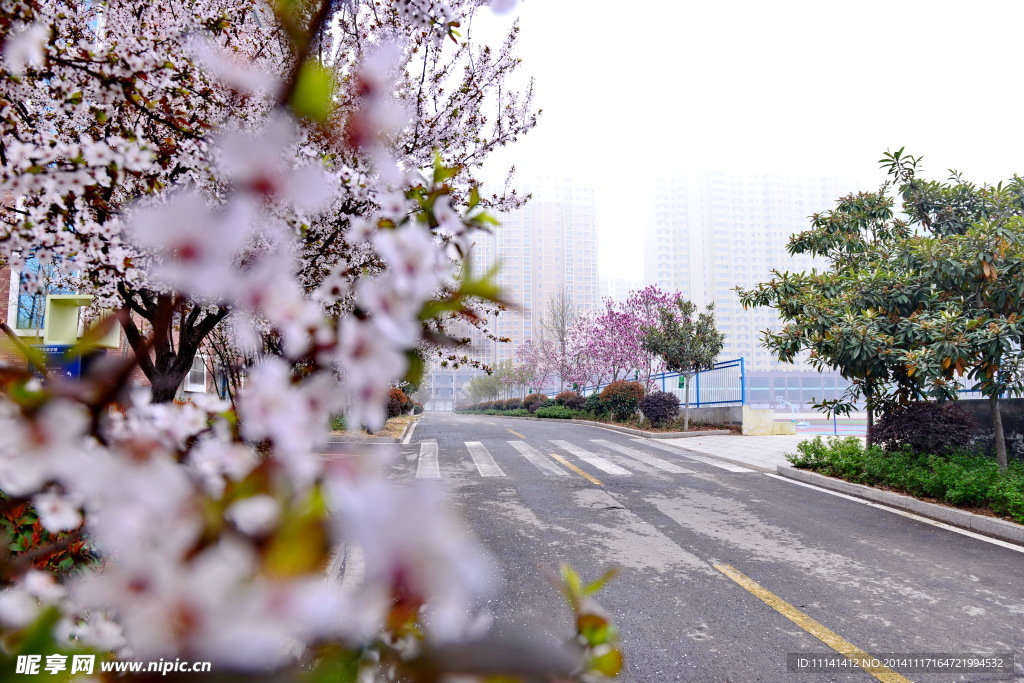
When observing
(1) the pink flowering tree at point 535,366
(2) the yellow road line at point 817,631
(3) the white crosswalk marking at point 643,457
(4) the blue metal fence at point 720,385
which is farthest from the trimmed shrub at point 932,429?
(1) the pink flowering tree at point 535,366

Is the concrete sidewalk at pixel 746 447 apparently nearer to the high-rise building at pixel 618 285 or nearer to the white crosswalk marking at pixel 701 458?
the white crosswalk marking at pixel 701 458

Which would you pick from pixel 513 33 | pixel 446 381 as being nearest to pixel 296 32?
pixel 513 33

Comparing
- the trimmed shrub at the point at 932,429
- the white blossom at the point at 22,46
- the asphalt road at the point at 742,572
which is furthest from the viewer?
the trimmed shrub at the point at 932,429

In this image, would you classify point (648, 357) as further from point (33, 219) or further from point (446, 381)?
point (446, 381)

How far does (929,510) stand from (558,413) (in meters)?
21.8

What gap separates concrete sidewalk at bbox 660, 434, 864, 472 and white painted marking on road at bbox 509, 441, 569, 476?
12.6ft

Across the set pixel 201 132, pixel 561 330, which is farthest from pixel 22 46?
pixel 561 330

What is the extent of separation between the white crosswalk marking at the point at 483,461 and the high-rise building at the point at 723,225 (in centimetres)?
11506

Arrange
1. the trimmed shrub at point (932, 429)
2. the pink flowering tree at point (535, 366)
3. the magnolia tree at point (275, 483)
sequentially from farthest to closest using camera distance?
the pink flowering tree at point (535, 366) < the trimmed shrub at point (932, 429) < the magnolia tree at point (275, 483)

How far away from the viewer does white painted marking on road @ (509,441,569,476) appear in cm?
1040

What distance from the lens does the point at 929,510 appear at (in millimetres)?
6922

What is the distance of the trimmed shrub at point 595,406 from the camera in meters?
24.0

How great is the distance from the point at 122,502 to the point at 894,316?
10.1m

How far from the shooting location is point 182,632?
349mm
